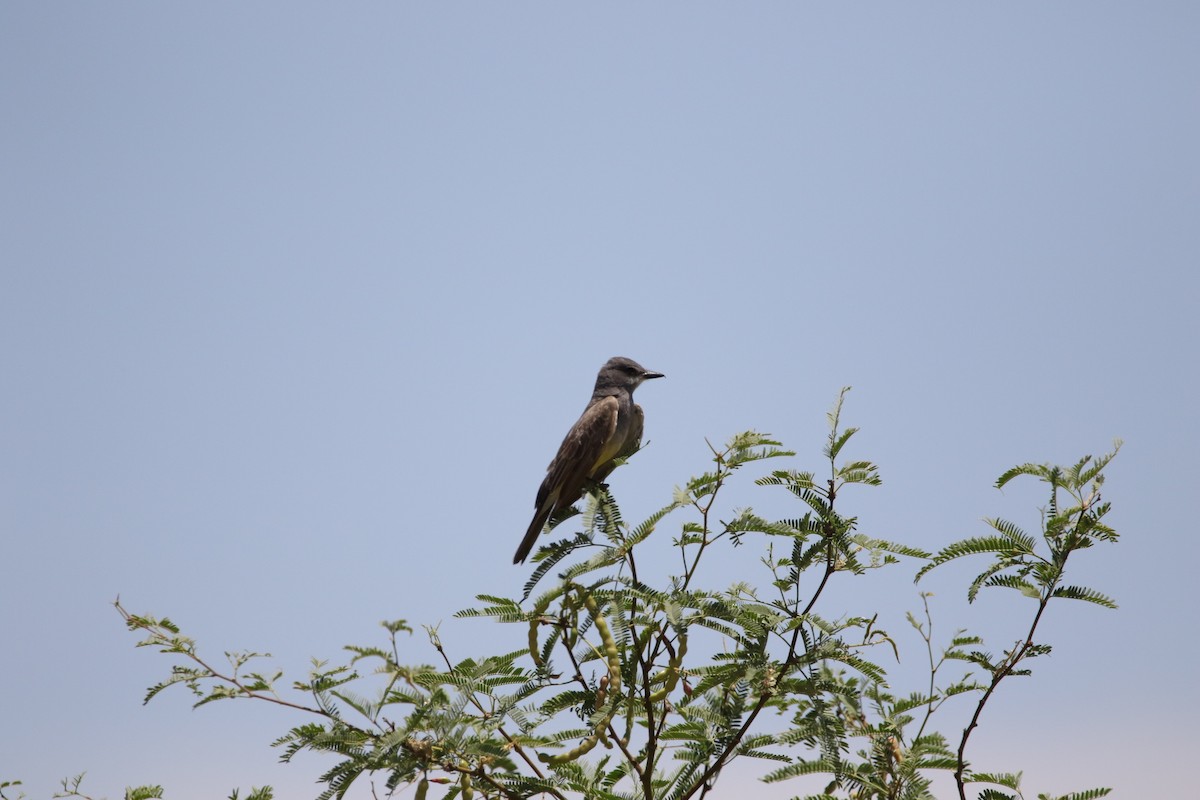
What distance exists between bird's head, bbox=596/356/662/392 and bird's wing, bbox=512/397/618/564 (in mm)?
514

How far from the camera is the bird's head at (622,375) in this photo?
29.3 ft

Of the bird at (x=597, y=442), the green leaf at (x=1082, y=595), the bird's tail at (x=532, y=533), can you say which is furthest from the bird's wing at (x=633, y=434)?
the green leaf at (x=1082, y=595)

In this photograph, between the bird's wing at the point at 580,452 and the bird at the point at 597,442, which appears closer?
the bird at the point at 597,442

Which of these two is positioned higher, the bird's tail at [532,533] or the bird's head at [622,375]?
the bird's head at [622,375]

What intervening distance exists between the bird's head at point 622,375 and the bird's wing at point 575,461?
51cm

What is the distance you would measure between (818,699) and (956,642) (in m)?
0.87

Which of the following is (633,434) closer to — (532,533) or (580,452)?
(580,452)

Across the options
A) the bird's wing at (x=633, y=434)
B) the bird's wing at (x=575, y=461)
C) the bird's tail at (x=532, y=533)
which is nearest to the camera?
the bird's tail at (x=532, y=533)

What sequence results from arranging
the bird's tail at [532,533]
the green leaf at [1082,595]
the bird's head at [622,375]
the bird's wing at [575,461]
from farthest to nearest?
the bird's head at [622,375]
the bird's wing at [575,461]
the bird's tail at [532,533]
the green leaf at [1082,595]

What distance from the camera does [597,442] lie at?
800cm

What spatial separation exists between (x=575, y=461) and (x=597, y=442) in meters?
0.32

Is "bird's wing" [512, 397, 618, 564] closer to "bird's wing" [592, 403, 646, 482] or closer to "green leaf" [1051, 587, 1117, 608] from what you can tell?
"bird's wing" [592, 403, 646, 482]

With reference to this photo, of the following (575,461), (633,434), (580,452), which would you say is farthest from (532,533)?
(633,434)

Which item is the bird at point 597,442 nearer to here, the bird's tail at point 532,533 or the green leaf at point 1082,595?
the bird's tail at point 532,533
